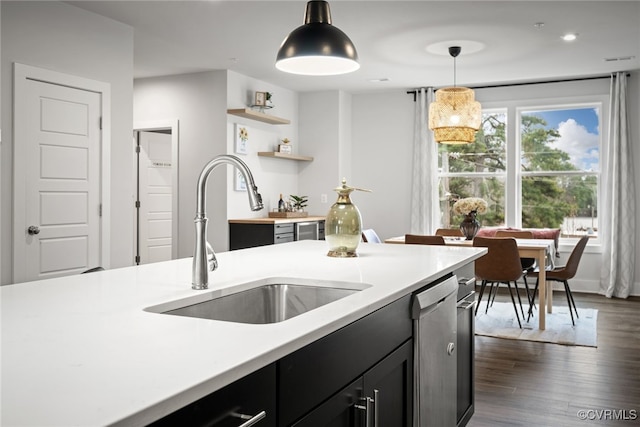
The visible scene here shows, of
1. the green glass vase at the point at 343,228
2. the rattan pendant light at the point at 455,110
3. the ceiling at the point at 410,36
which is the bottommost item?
the green glass vase at the point at 343,228

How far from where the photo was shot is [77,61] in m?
4.24

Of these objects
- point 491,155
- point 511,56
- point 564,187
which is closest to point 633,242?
point 564,187

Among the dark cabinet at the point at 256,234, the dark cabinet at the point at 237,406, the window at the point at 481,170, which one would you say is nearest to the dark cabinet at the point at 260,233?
the dark cabinet at the point at 256,234

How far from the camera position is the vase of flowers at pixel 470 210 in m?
5.25

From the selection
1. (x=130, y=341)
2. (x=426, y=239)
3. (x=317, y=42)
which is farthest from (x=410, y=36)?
(x=130, y=341)

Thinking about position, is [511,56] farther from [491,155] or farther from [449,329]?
[449,329]

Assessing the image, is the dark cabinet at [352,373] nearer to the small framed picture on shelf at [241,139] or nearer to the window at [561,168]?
the small framed picture on shelf at [241,139]

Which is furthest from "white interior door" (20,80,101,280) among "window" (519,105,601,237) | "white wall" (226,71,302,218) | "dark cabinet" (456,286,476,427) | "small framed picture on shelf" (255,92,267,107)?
"window" (519,105,601,237)

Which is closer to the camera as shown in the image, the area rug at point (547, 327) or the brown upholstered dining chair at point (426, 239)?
the area rug at point (547, 327)

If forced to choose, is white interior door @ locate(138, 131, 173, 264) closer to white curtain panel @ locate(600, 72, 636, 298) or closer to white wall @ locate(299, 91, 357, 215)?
white wall @ locate(299, 91, 357, 215)

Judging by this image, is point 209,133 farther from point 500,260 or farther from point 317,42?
point 317,42

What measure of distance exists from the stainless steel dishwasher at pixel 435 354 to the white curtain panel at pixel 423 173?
5043 millimetres

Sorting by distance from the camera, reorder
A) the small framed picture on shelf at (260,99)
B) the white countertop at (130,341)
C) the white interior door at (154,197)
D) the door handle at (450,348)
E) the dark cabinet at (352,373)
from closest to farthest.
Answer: the white countertop at (130,341) < the dark cabinet at (352,373) < the door handle at (450,348) < the small framed picture on shelf at (260,99) < the white interior door at (154,197)

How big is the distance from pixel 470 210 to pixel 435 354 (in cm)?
345
